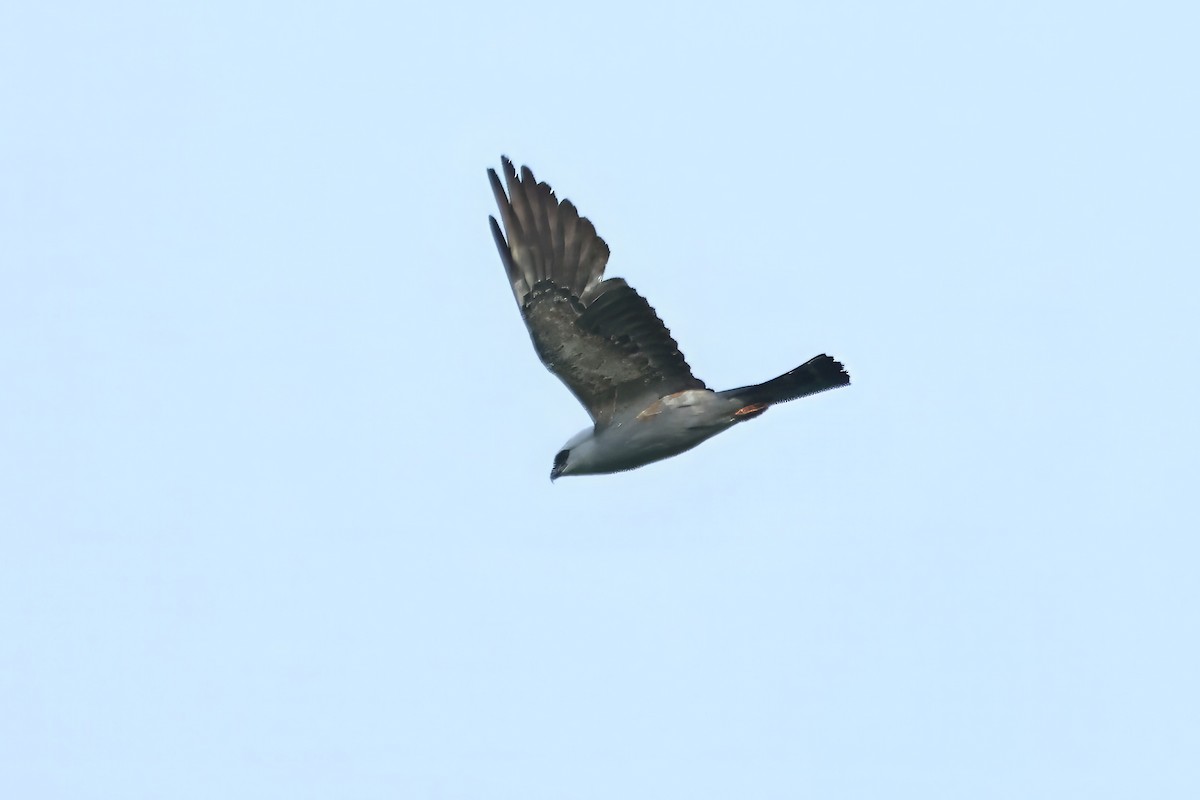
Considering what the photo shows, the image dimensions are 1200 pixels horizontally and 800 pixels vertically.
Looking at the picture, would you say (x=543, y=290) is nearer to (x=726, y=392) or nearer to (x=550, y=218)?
(x=550, y=218)

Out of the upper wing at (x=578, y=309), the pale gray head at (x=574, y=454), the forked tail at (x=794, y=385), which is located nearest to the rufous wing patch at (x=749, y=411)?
the forked tail at (x=794, y=385)

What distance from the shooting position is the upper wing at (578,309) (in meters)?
10.8

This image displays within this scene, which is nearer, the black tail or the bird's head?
the black tail

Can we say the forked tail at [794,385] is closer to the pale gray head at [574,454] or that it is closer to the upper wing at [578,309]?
the upper wing at [578,309]

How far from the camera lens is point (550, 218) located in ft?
36.6

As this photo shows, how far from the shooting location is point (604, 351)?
10938 millimetres

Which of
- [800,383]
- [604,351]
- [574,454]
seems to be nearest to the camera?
[800,383]

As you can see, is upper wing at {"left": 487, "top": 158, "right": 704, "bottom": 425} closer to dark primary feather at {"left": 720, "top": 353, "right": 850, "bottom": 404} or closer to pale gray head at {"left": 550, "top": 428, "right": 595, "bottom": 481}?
pale gray head at {"left": 550, "top": 428, "right": 595, "bottom": 481}

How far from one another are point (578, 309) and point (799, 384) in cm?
194

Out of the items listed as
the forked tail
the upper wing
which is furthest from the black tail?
the upper wing

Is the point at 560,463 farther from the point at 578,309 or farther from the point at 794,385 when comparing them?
the point at 794,385

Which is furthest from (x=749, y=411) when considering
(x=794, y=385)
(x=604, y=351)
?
(x=604, y=351)

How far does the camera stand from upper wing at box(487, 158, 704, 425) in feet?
35.4

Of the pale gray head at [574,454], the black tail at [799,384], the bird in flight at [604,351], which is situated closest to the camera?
the black tail at [799,384]
